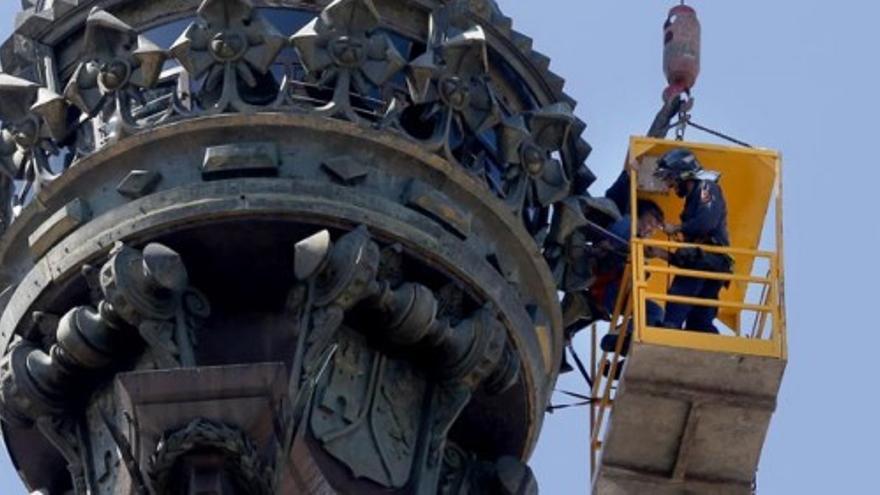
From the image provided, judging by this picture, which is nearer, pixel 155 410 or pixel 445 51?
pixel 155 410

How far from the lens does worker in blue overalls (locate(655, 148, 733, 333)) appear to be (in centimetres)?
7012

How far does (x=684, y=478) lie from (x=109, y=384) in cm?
686

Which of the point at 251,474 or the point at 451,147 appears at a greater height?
the point at 451,147

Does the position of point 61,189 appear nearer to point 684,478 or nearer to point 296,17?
point 296,17

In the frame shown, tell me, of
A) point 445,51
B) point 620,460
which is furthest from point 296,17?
point 620,460

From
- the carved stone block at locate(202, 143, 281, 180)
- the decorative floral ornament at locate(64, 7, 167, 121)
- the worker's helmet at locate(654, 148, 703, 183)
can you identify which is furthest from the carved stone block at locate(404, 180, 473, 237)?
the worker's helmet at locate(654, 148, 703, 183)

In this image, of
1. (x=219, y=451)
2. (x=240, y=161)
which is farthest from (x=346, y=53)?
(x=219, y=451)

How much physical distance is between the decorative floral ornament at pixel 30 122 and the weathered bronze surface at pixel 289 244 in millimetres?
33

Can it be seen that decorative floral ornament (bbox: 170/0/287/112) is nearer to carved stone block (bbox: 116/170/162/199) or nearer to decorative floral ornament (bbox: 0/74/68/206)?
carved stone block (bbox: 116/170/162/199)

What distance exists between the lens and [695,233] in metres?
70.6

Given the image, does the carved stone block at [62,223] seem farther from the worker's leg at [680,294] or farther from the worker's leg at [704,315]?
the worker's leg at [704,315]

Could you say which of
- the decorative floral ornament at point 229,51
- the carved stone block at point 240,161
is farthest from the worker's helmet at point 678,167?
the carved stone block at point 240,161

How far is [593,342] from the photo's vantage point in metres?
72.2

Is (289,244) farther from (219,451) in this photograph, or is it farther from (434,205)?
(219,451)
